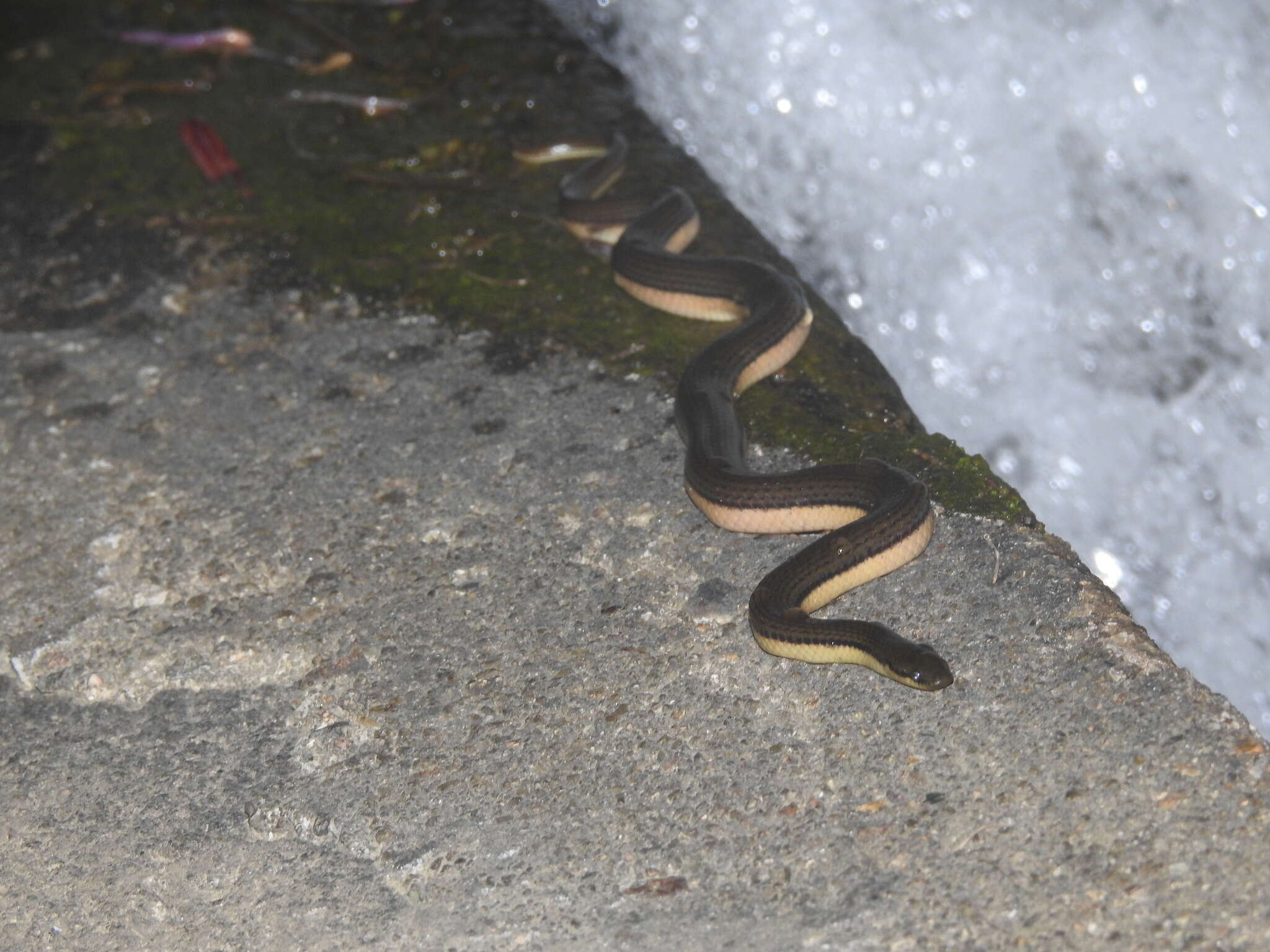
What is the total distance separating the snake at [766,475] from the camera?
3.07 m

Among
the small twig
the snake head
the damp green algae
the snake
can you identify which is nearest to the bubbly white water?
the damp green algae

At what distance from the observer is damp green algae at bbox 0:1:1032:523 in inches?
165

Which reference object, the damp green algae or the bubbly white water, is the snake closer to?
the damp green algae

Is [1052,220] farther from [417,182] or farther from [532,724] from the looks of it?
[532,724]

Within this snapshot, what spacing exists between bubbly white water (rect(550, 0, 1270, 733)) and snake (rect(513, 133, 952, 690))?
2.17 m

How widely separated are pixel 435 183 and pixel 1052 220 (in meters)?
3.91

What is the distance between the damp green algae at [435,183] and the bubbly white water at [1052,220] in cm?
102

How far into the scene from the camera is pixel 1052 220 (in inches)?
295

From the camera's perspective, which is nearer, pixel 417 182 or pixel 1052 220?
pixel 417 182

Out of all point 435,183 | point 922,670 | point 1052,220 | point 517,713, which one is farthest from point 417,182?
point 1052,220

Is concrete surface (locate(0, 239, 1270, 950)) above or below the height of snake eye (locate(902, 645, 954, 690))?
below

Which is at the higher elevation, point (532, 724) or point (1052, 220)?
point (1052, 220)

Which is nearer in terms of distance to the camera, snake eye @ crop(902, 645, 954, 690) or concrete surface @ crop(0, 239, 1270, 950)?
concrete surface @ crop(0, 239, 1270, 950)

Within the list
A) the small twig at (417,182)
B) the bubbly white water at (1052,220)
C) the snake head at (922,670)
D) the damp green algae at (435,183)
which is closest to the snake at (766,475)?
the snake head at (922,670)
